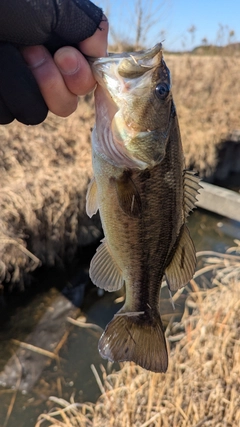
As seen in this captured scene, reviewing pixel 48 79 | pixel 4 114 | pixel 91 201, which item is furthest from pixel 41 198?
pixel 48 79

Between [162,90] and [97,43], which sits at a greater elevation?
[97,43]

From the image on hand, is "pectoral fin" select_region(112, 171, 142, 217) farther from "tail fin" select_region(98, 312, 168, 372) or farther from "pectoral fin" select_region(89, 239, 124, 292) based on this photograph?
"tail fin" select_region(98, 312, 168, 372)

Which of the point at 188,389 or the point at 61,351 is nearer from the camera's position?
the point at 188,389

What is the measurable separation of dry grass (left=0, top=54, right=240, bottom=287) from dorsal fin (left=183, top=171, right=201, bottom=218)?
10.4 feet

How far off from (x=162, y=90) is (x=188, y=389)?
237 cm

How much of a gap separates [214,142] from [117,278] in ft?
25.2

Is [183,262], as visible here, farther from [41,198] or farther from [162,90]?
[41,198]

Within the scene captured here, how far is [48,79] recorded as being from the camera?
1.35 metres

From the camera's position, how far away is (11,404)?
3.66 metres

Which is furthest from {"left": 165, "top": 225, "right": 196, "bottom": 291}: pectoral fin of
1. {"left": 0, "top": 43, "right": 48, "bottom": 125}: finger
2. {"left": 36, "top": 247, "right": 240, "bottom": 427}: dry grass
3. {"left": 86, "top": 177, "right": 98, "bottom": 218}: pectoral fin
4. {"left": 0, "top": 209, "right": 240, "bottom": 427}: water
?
{"left": 0, "top": 209, "right": 240, "bottom": 427}: water

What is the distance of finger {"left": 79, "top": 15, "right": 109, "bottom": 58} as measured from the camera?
1341mm

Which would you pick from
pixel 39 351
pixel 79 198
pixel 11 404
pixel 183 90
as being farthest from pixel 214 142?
pixel 11 404

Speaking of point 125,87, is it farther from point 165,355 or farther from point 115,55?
point 165,355

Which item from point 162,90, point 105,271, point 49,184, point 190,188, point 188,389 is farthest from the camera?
point 49,184
